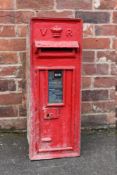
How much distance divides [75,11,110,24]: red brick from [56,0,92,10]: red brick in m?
0.07

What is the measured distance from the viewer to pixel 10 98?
4422 mm

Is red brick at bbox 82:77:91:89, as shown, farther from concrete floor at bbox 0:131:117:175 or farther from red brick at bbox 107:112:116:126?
concrete floor at bbox 0:131:117:175

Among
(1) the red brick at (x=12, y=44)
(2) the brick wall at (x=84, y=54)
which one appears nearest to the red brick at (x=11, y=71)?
(2) the brick wall at (x=84, y=54)

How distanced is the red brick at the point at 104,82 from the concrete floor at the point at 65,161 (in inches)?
23.6

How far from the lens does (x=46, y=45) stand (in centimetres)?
353

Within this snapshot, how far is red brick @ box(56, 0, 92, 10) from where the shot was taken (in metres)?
4.29

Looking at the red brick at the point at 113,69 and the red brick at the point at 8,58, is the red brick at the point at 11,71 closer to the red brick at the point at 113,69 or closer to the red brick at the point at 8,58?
the red brick at the point at 8,58

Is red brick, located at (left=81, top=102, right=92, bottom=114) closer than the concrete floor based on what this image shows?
No

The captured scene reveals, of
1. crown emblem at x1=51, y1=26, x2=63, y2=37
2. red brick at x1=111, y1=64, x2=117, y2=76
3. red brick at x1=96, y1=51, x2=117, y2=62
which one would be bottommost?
red brick at x1=111, y1=64, x2=117, y2=76

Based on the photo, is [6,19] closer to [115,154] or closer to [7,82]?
[7,82]

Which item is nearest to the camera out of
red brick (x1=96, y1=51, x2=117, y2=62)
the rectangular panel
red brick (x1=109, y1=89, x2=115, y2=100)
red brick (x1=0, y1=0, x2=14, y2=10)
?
the rectangular panel

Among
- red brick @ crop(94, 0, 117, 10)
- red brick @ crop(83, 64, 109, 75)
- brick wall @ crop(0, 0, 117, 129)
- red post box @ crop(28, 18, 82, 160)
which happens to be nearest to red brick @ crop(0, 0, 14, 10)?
brick wall @ crop(0, 0, 117, 129)

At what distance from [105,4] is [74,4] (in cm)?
35

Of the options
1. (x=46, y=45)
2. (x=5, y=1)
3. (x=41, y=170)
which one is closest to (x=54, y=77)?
(x=46, y=45)
